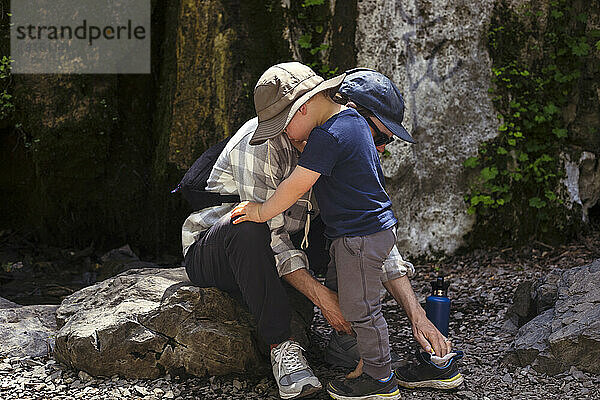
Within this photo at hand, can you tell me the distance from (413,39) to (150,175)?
2266 millimetres

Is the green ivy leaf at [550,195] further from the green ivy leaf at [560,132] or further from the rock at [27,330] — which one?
the rock at [27,330]

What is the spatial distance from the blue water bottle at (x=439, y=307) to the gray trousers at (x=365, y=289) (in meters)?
0.41

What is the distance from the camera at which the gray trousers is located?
2514 mm

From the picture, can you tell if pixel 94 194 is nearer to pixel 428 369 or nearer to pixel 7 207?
pixel 7 207

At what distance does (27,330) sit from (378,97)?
2085 millimetres

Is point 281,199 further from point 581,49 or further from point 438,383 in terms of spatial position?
point 581,49

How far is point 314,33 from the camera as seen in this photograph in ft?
14.9

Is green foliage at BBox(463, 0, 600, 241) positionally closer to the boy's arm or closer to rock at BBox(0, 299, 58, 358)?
the boy's arm

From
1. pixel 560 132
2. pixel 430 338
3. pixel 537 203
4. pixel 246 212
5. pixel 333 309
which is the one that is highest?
pixel 560 132

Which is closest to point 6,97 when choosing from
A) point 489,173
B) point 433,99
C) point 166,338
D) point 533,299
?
point 166,338

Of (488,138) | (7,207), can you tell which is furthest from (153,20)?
(488,138)

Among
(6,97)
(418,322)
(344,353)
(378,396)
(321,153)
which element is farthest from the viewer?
(6,97)

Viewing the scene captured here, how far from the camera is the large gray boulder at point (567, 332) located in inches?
110

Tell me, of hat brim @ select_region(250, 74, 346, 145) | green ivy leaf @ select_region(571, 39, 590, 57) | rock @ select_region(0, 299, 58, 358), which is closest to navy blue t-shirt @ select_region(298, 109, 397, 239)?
hat brim @ select_region(250, 74, 346, 145)
